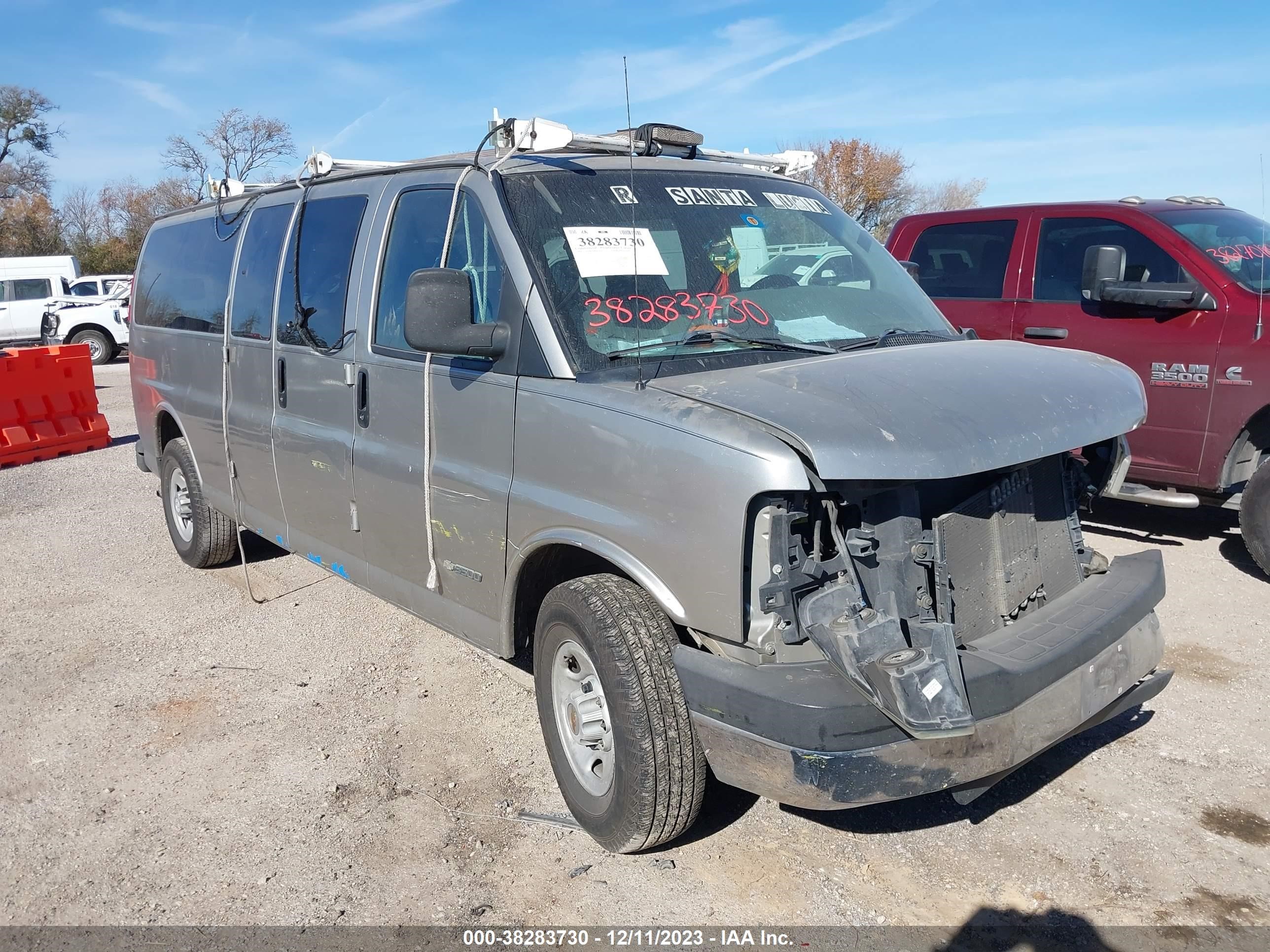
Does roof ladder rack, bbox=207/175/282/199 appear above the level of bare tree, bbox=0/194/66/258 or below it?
below

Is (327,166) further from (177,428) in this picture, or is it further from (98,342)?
(98,342)

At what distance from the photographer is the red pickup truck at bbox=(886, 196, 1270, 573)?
589cm

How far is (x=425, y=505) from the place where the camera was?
396 centimetres

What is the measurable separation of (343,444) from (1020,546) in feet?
9.25

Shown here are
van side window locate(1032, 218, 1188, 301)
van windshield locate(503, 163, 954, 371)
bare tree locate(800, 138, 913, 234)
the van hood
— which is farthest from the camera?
bare tree locate(800, 138, 913, 234)

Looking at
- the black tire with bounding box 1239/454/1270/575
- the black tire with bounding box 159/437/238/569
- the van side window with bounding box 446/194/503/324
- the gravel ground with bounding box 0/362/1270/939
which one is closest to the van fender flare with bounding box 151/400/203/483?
the black tire with bounding box 159/437/238/569

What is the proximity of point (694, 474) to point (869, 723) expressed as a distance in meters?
0.83

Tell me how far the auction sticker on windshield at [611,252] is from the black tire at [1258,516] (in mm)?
4000

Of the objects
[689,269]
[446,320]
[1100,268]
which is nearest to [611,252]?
[689,269]

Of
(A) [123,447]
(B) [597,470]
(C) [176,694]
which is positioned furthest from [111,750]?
(A) [123,447]

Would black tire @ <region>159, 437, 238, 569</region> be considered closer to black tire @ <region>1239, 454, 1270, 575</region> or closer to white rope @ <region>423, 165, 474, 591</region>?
white rope @ <region>423, 165, 474, 591</region>

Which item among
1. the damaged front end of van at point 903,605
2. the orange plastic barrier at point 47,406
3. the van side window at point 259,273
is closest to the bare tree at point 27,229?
the orange plastic barrier at point 47,406

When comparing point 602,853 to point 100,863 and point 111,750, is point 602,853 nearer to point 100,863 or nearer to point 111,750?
point 100,863

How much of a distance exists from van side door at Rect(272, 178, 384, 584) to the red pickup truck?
450 centimetres
